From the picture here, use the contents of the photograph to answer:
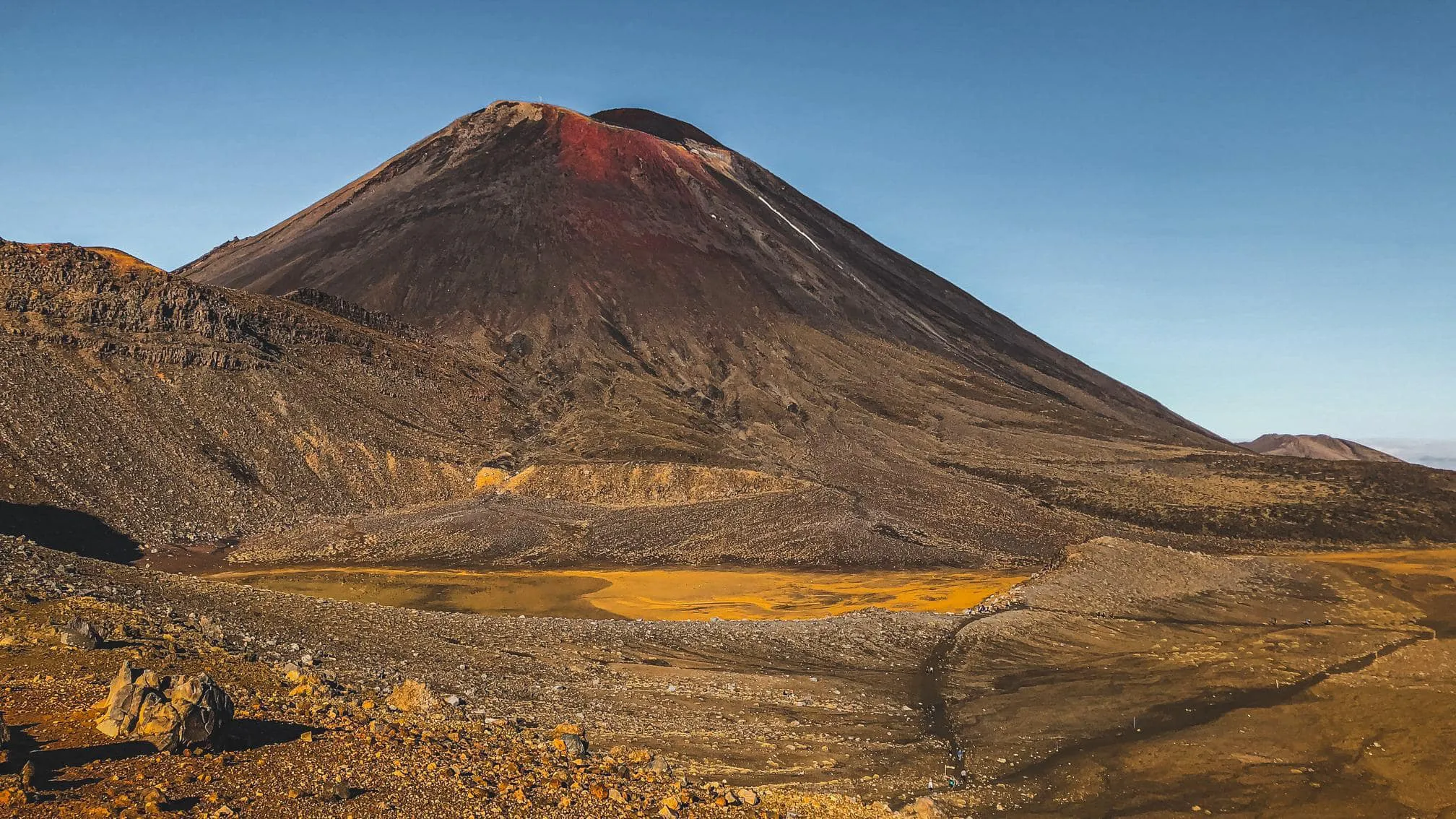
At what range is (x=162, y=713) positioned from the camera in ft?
27.6

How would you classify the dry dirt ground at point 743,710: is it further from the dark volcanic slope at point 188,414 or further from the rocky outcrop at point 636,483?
the rocky outcrop at point 636,483

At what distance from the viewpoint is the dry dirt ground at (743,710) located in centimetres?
895

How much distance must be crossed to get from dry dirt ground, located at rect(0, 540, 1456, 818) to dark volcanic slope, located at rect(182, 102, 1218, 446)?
66.0 m

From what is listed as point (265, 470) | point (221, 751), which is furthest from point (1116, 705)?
point (265, 470)

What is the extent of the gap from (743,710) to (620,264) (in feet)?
325

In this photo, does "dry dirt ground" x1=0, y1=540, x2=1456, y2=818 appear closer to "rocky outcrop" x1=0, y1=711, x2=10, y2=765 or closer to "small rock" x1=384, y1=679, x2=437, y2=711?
"rocky outcrop" x1=0, y1=711, x2=10, y2=765

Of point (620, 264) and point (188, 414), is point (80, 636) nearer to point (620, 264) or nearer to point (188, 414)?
point (188, 414)

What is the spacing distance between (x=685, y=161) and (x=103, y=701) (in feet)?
448

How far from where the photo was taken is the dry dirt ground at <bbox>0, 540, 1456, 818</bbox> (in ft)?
29.4

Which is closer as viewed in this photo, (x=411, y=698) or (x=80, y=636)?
(x=80, y=636)

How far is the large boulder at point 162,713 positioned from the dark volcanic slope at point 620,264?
80.4 metres

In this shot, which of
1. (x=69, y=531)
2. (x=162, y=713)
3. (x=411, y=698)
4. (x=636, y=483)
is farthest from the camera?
(x=636, y=483)

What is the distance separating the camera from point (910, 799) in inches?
511

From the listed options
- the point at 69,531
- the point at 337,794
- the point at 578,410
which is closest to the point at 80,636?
the point at 337,794
